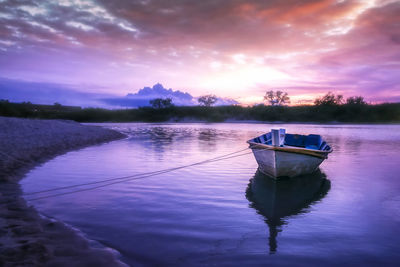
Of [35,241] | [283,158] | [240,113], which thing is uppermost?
[240,113]

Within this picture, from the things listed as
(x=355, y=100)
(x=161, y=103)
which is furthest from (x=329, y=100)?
(x=161, y=103)

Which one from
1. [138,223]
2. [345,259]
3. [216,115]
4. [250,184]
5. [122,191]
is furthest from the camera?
[216,115]

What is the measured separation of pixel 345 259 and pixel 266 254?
4.40 ft

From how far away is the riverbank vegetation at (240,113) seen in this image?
84.6 metres

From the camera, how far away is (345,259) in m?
4.77

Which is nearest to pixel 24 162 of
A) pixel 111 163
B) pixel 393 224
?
pixel 111 163

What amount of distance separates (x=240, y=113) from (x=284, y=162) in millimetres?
88210

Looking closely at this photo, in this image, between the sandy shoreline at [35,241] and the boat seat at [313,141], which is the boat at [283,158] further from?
the sandy shoreline at [35,241]

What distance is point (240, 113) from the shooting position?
9756 centimetres

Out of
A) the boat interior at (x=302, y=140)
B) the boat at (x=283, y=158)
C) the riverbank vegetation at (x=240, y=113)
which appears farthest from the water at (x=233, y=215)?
the riverbank vegetation at (x=240, y=113)

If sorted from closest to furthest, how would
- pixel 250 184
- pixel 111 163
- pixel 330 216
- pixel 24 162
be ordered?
pixel 330 216 → pixel 250 184 → pixel 24 162 → pixel 111 163

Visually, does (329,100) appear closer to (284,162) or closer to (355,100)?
(355,100)

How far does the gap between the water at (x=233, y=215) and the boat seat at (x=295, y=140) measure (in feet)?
13.3

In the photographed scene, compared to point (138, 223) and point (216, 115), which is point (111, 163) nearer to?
point (138, 223)
